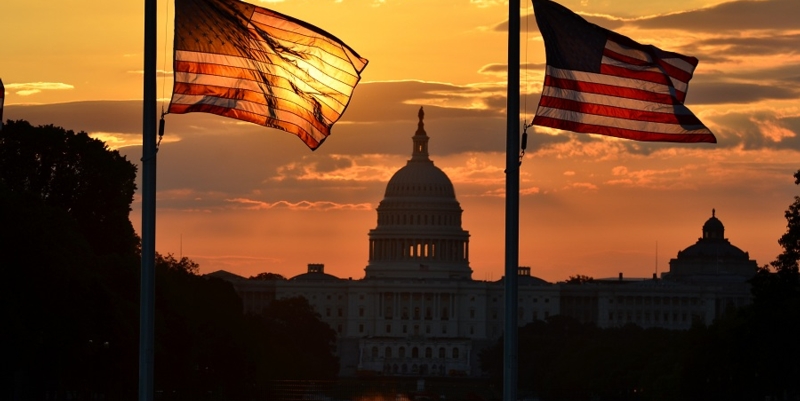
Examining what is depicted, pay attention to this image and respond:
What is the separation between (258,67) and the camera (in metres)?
48.1

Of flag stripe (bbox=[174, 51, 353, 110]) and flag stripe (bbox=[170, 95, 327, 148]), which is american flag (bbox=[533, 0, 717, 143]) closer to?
flag stripe (bbox=[174, 51, 353, 110])

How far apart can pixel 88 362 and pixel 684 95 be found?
6107 centimetres

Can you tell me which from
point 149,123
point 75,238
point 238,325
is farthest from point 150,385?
point 238,325

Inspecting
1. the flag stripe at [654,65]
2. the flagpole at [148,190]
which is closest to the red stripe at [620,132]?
the flag stripe at [654,65]

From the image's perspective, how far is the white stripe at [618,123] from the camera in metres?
48.8

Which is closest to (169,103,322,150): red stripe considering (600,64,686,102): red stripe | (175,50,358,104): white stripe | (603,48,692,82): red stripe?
(175,50,358,104): white stripe

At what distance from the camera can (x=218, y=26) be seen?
47875 millimetres

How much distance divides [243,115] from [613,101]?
718cm

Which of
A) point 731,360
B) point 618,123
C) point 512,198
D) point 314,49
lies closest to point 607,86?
point 618,123

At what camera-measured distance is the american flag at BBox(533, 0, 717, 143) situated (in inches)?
1921

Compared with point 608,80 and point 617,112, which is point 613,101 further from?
point 608,80

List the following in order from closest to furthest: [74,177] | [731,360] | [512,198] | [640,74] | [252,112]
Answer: [252,112] < [512,198] < [640,74] < [731,360] < [74,177]

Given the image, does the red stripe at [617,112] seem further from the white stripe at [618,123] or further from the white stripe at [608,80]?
the white stripe at [608,80]

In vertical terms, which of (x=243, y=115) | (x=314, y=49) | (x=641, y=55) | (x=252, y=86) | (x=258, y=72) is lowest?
(x=243, y=115)
